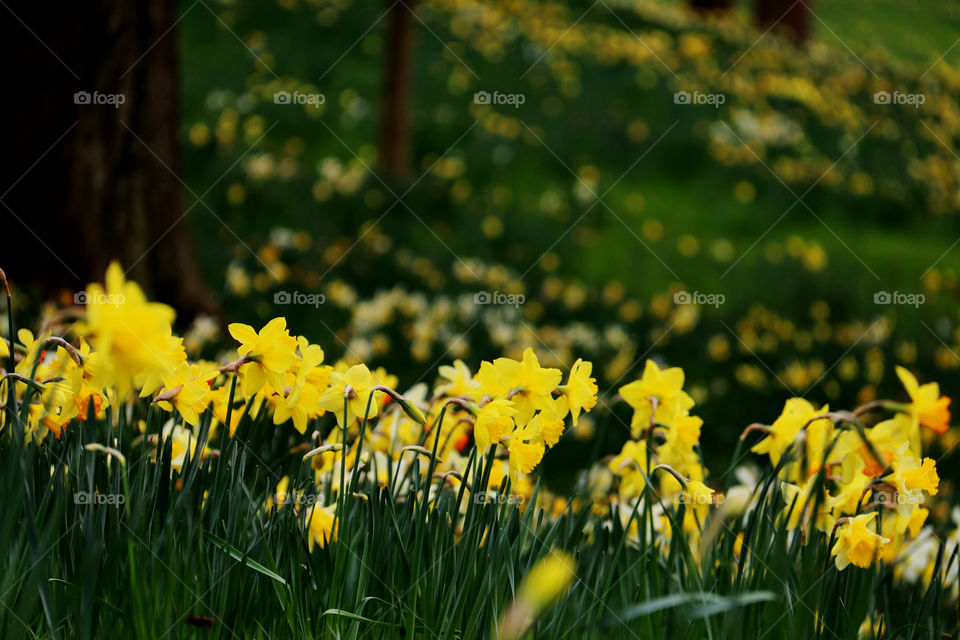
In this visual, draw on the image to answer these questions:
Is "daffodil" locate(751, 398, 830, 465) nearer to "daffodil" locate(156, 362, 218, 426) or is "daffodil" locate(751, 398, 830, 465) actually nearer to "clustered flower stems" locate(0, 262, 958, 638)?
Result: "clustered flower stems" locate(0, 262, 958, 638)

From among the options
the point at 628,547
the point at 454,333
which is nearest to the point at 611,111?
the point at 454,333

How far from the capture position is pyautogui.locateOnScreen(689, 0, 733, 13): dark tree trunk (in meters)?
15.1

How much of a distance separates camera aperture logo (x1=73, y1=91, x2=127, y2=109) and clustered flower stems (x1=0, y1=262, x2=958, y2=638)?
7.02ft

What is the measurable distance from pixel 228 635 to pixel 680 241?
6.00 m

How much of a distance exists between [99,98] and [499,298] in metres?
2.18

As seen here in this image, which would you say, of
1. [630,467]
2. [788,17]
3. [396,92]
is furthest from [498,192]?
[788,17]

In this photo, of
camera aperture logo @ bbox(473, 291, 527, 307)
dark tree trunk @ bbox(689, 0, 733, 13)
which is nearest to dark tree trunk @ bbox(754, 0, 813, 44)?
dark tree trunk @ bbox(689, 0, 733, 13)

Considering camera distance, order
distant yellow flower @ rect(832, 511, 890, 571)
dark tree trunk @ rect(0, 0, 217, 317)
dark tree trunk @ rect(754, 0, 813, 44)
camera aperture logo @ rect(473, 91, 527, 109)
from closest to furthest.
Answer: distant yellow flower @ rect(832, 511, 890, 571)
dark tree trunk @ rect(0, 0, 217, 317)
camera aperture logo @ rect(473, 91, 527, 109)
dark tree trunk @ rect(754, 0, 813, 44)

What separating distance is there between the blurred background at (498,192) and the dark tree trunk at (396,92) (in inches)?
0.9

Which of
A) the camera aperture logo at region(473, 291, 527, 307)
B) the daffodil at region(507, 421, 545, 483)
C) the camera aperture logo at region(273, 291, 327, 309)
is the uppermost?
the camera aperture logo at region(473, 291, 527, 307)

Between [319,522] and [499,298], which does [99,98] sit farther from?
[319,522]

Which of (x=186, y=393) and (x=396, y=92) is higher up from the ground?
(x=396, y=92)

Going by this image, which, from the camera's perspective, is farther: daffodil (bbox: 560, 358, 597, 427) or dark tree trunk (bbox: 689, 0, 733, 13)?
dark tree trunk (bbox: 689, 0, 733, 13)

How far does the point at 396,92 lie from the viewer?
21.9 ft
